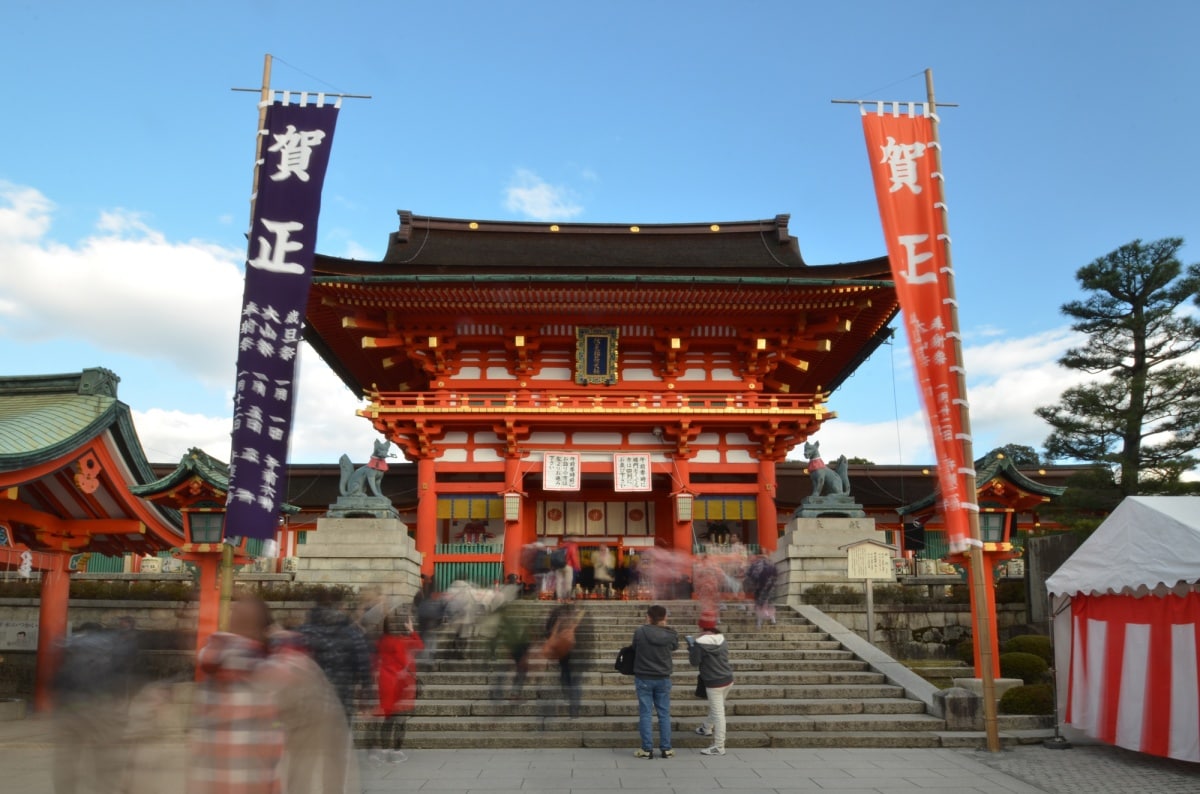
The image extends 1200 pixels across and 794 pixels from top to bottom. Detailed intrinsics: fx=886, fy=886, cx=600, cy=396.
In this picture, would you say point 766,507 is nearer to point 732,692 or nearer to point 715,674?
point 732,692

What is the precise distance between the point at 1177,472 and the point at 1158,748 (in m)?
11.6

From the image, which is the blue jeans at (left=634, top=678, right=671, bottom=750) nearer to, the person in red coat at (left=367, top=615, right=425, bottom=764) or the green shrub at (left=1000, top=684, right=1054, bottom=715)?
the person in red coat at (left=367, top=615, right=425, bottom=764)

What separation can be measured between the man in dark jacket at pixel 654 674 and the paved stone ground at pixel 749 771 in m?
0.27

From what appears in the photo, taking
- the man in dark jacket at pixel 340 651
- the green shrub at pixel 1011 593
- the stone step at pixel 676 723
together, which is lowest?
the stone step at pixel 676 723

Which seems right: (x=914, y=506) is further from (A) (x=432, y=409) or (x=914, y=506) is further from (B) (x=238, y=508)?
(B) (x=238, y=508)

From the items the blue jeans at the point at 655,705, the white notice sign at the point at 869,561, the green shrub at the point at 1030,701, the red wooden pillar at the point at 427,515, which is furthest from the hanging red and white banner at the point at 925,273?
the red wooden pillar at the point at 427,515

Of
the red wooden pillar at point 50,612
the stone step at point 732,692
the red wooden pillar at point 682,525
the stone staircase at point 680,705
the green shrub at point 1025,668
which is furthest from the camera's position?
the red wooden pillar at point 682,525

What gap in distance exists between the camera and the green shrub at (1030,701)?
11.2 meters

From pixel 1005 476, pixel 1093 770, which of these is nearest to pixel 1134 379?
pixel 1005 476

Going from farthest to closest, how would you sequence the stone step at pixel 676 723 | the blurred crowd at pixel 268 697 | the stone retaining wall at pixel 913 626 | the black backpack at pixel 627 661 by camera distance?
1. the stone retaining wall at pixel 913 626
2. the stone step at pixel 676 723
3. the black backpack at pixel 627 661
4. the blurred crowd at pixel 268 697

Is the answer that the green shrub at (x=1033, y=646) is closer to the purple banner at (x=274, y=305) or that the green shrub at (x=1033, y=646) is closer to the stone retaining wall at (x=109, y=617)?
the purple banner at (x=274, y=305)

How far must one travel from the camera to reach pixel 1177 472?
18.3 meters

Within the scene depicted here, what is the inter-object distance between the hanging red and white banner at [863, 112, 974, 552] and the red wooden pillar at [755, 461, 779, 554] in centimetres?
1130

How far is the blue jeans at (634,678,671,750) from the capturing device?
9.25 meters
